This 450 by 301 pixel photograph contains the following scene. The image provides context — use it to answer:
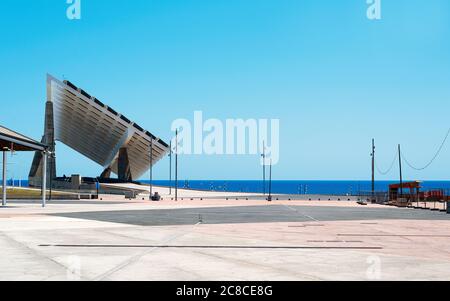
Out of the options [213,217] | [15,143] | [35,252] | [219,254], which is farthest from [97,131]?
[219,254]

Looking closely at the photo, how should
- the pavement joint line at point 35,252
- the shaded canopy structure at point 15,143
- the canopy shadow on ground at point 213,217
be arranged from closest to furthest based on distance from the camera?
1. the pavement joint line at point 35,252
2. the canopy shadow on ground at point 213,217
3. the shaded canopy structure at point 15,143

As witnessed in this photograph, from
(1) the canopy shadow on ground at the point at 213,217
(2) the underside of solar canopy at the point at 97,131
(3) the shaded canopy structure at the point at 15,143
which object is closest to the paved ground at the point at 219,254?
(1) the canopy shadow on ground at the point at 213,217

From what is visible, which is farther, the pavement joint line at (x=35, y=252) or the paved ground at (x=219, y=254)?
A: the pavement joint line at (x=35, y=252)

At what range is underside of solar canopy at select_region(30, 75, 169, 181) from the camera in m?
67.2

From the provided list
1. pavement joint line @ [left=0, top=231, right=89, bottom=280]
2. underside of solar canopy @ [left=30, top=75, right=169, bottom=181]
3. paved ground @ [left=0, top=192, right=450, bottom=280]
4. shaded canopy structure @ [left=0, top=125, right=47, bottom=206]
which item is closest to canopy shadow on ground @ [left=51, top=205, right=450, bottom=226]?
paved ground @ [left=0, top=192, right=450, bottom=280]

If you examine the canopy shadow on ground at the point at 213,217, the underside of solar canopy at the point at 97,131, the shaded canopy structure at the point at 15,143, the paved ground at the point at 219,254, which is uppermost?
the underside of solar canopy at the point at 97,131

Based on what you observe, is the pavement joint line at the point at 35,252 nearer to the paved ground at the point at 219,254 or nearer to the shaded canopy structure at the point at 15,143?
the paved ground at the point at 219,254

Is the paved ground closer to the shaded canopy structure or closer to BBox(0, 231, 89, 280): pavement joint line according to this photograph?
BBox(0, 231, 89, 280): pavement joint line

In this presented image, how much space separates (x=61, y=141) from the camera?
10412 centimetres

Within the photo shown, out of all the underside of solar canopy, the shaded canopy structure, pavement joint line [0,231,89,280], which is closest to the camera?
pavement joint line [0,231,89,280]

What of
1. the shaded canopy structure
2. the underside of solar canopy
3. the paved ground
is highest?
the underside of solar canopy

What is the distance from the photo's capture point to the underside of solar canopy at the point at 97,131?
67188mm

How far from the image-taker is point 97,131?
272ft

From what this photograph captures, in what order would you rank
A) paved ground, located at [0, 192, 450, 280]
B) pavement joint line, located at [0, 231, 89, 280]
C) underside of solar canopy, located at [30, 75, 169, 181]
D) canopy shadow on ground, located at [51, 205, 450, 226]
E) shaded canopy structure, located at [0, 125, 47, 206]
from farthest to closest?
underside of solar canopy, located at [30, 75, 169, 181] < shaded canopy structure, located at [0, 125, 47, 206] < canopy shadow on ground, located at [51, 205, 450, 226] < pavement joint line, located at [0, 231, 89, 280] < paved ground, located at [0, 192, 450, 280]
